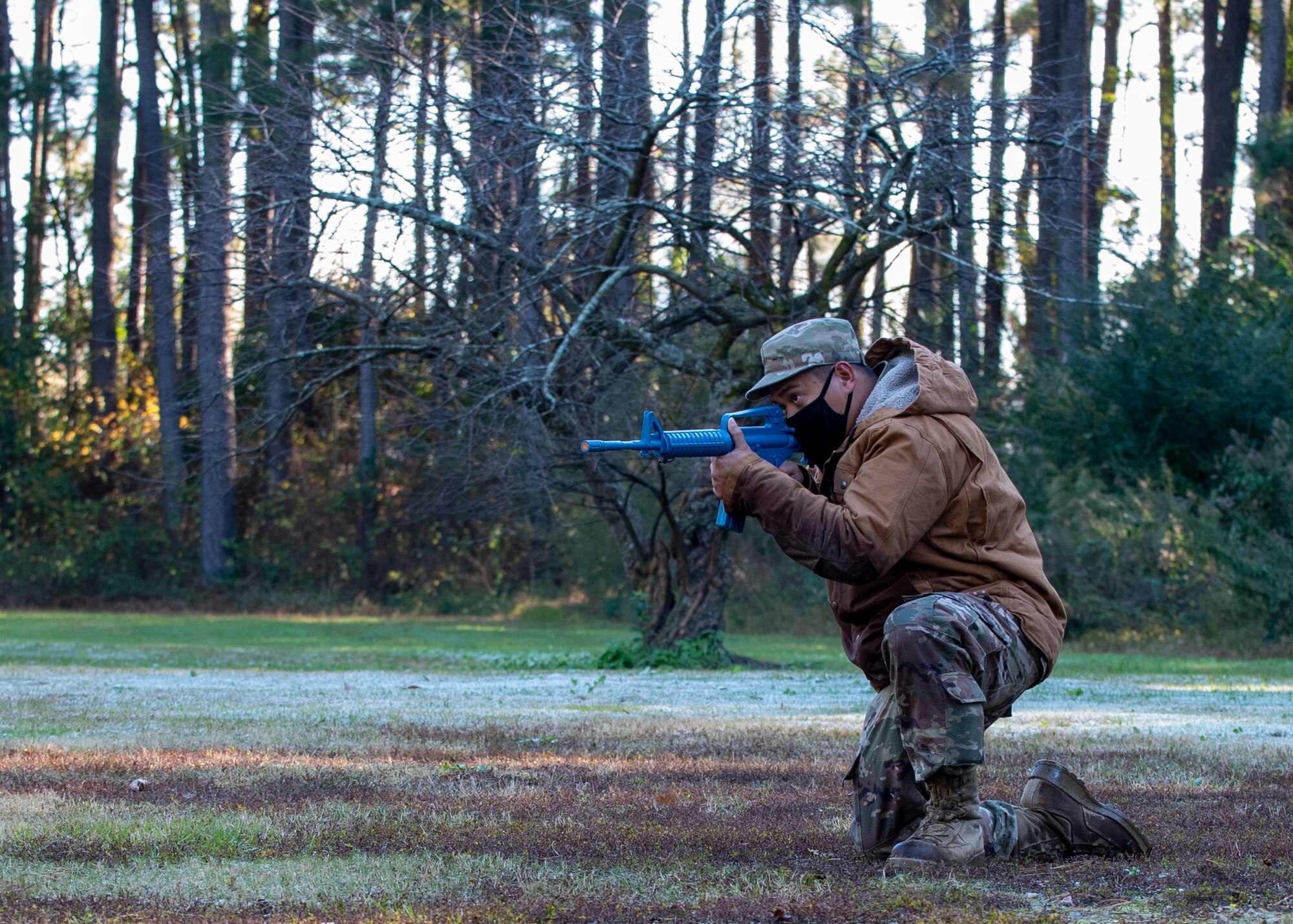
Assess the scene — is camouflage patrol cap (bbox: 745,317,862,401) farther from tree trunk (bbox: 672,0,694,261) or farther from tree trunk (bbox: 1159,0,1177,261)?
tree trunk (bbox: 1159,0,1177,261)

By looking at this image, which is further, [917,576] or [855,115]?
[855,115]

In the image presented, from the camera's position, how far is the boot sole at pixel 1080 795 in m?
4.12

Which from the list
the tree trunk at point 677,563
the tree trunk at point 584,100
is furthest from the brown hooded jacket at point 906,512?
the tree trunk at point 677,563

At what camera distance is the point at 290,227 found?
1304 cm

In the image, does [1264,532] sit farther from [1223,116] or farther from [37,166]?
[37,166]

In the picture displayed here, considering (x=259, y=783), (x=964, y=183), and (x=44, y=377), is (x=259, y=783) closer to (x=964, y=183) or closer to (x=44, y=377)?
(x=964, y=183)

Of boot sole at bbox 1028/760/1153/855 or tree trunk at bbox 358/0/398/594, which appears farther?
tree trunk at bbox 358/0/398/594

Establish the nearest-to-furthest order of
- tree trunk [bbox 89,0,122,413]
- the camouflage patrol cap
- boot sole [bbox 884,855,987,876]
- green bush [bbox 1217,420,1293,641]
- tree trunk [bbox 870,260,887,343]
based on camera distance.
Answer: boot sole [bbox 884,855,987,876]
the camouflage patrol cap
tree trunk [bbox 870,260,887,343]
green bush [bbox 1217,420,1293,641]
tree trunk [bbox 89,0,122,413]

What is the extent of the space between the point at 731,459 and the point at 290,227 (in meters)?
9.82

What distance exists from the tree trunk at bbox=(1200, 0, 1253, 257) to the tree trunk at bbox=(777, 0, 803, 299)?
1588 cm

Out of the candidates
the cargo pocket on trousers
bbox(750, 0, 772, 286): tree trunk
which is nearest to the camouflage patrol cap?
the cargo pocket on trousers

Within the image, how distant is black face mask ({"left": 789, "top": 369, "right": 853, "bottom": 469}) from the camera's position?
14.1ft

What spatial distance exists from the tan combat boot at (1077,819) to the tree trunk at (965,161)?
25.2ft

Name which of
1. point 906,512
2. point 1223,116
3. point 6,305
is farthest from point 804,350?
point 6,305
